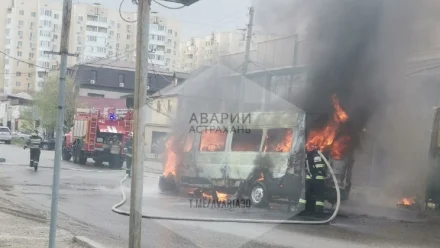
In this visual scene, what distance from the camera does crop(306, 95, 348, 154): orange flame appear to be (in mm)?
11422

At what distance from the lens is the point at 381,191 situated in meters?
16.2

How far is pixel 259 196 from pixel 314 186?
122 centimetres

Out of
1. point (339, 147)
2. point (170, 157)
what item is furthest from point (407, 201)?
point (170, 157)

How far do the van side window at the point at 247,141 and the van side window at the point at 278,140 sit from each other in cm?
19

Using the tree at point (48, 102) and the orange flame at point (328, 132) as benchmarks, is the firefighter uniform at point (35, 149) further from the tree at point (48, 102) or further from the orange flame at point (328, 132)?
the tree at point (48, 102)

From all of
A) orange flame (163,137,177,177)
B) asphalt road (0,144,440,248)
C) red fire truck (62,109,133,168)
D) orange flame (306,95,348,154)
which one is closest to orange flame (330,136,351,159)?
orange flame (306,95,348,154)

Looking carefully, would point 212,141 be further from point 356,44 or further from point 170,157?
point 356,44

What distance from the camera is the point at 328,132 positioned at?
12.1 metres

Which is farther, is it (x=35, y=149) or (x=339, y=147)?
(x=35, y=149)

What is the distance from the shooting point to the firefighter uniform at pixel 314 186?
10609mm

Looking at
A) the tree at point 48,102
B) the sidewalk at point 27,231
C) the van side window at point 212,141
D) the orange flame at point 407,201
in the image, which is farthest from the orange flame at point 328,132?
the tree at point 48,102

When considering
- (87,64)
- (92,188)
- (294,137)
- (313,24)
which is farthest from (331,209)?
(87,64)

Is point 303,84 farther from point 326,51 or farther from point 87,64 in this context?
point 87,64

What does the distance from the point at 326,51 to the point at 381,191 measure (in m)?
5.30
